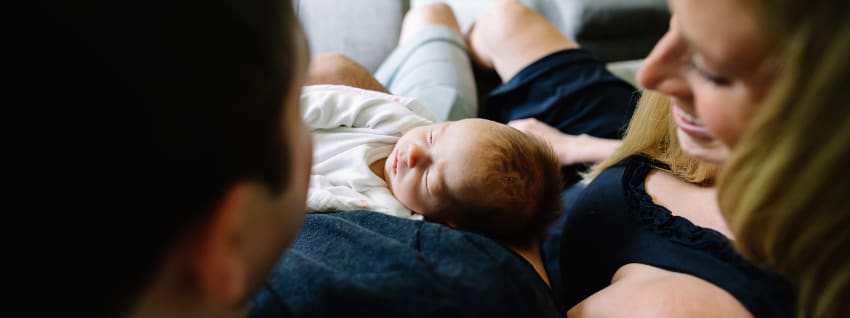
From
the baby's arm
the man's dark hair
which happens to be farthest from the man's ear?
the baby's arm

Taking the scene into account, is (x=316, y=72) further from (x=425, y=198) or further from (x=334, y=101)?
(x=425, y=198)

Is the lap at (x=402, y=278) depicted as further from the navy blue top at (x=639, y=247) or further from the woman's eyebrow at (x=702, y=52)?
the woman's eyebrow at (x=702, y=52)

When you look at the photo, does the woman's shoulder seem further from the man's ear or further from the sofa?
the sofa

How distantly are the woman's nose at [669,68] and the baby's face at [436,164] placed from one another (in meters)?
0.36

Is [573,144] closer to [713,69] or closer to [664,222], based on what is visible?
[664,222]

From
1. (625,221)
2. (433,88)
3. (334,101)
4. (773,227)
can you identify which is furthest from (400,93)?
(773,227)

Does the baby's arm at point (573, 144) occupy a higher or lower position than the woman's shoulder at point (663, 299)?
lower

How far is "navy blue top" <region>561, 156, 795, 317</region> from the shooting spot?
70cm

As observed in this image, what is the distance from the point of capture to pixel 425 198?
3.22 feet

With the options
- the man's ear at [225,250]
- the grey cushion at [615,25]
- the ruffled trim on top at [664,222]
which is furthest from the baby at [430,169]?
the grey cushion at [615,25]

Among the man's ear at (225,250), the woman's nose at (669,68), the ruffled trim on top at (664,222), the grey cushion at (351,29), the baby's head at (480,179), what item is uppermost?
the woman's nose at (669,68)

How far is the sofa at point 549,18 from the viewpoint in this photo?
5.60 feet

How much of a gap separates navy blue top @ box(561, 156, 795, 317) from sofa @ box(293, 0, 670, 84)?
29.2 inches

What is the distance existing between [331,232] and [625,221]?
43 centimetres
